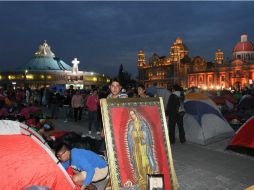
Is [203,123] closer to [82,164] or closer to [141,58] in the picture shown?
[82,164]

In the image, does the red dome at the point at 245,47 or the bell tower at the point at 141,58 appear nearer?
the red dome at the point at 245,47

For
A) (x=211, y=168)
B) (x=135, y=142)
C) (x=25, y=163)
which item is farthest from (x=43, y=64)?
(x=135, y=142)

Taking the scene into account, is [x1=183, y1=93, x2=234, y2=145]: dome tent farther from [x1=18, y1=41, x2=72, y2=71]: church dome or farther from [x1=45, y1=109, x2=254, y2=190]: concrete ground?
[x1=18, y1=41, x2=72, y2=71]: church dome

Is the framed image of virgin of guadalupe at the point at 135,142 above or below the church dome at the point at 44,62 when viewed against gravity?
below

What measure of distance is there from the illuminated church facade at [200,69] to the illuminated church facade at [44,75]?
1896 cm

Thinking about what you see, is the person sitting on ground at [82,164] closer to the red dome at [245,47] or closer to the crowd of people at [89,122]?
the crowd of people at [89,122]

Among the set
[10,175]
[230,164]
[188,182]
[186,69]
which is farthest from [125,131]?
[186,69]

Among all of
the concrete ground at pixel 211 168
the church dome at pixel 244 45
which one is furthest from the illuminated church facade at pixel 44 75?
the concrete ground at pixel 211 168

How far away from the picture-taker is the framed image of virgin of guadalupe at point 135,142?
490 cm

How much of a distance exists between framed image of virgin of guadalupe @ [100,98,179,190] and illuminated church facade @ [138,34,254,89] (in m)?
75.8

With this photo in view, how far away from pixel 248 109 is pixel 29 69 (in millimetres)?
94051

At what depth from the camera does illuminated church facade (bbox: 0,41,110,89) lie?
9590 centimetres

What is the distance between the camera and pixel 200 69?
97000mm

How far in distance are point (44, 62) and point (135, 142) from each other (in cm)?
11166
